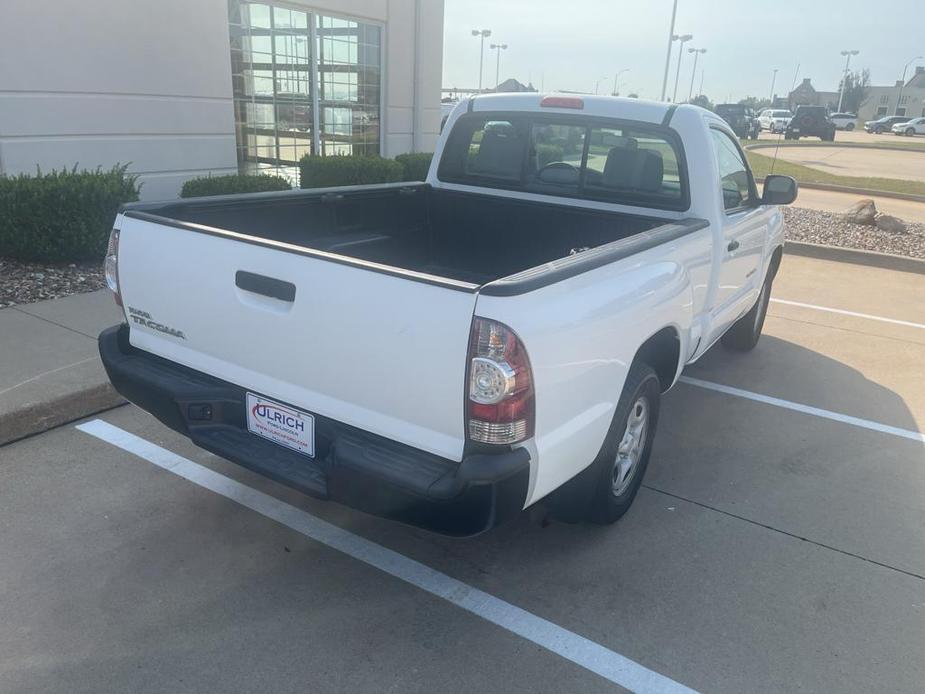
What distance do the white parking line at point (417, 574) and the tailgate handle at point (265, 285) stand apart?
128 cm

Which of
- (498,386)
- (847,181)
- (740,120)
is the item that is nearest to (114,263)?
(498,386)

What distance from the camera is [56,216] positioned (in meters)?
6.87

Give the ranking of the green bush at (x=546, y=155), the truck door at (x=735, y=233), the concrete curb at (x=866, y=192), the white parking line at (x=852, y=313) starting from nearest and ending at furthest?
1. the truck door at (x=735, y=233)
2. the green bush at (x=546, y=155)
3. the white parking line at (x=852, y=313)
4. the concrete curb at (x=866, y=192)

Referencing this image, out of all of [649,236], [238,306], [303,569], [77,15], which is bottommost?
[303,569]

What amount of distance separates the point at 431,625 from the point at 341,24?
10694mm

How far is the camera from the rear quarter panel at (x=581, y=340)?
8.19 ft

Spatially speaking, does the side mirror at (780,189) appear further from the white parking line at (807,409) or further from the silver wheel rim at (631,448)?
the silver wheel rim at (631,448)

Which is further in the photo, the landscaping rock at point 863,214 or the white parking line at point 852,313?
the landscaping rock at point 863,214

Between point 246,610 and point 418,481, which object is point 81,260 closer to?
point 246,610

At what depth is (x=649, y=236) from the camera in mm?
3465

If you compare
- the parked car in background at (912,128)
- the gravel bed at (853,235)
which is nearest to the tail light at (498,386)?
the gravel bed at (853,235)

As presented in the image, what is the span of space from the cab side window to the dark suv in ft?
149

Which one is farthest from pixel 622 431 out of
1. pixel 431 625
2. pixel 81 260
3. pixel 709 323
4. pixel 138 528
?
pixel 81 260

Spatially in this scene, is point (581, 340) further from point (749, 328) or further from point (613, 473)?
point (749, 328)
